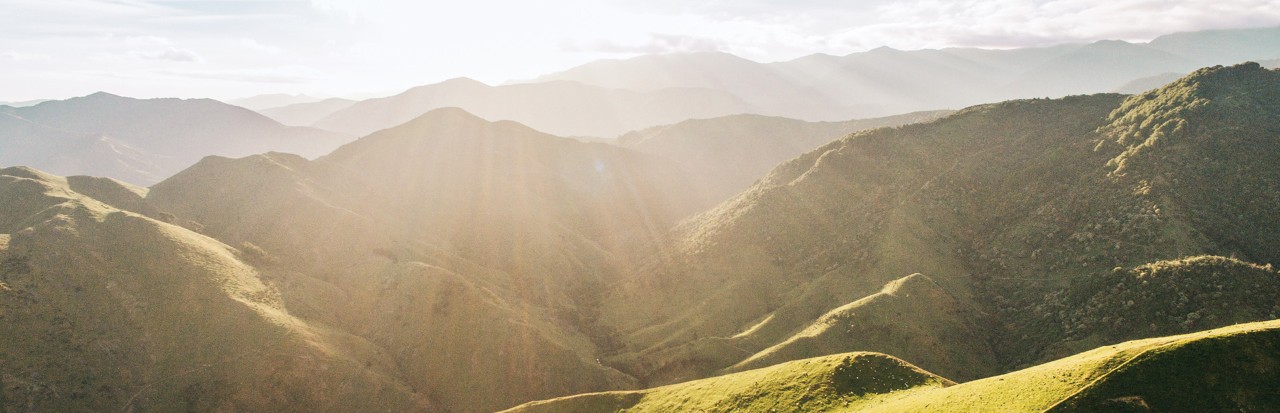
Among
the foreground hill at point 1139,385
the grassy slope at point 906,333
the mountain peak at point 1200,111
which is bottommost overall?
the grassy slope at point 906,333

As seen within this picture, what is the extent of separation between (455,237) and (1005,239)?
96.2 meters

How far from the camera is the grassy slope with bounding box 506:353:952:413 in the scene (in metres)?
40.8

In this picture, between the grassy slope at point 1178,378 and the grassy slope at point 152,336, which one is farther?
the grassy slope at point 152,336

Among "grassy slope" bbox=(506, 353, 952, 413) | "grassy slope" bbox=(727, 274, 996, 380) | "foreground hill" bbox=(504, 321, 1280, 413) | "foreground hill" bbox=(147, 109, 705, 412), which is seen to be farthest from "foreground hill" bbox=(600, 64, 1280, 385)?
"foreground hill" bbox=(504, 321, 1280, 413)

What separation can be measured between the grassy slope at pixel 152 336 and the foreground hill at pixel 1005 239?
118 feet

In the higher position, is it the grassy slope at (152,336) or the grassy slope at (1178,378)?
the grassy slope at (1178,378)

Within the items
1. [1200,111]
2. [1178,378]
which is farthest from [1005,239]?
[1178,378]

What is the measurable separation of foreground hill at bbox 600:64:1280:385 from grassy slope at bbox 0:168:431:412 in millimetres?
36030

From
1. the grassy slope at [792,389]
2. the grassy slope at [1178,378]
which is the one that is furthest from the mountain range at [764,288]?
the grassy slope at [792,389]

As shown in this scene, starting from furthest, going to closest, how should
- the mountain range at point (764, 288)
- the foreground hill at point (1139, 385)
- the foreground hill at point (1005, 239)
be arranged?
the foreground hill at point (1005, 239)
the mountain range at point (764, 288)
the foreground hill at point (1139, 385)

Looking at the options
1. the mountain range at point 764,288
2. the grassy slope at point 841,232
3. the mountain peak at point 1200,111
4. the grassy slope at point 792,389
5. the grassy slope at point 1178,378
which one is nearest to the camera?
the grassy slope at point 1178,378

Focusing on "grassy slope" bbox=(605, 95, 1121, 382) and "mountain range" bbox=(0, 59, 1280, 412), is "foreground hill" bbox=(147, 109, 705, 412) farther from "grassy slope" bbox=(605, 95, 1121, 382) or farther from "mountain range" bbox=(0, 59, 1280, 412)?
"grassy slope" bbox=(605, 95, 1121, 382)

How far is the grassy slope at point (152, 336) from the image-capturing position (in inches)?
2140

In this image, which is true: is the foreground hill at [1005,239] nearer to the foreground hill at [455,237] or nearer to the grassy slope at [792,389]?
the foreground hill at [455,237]
